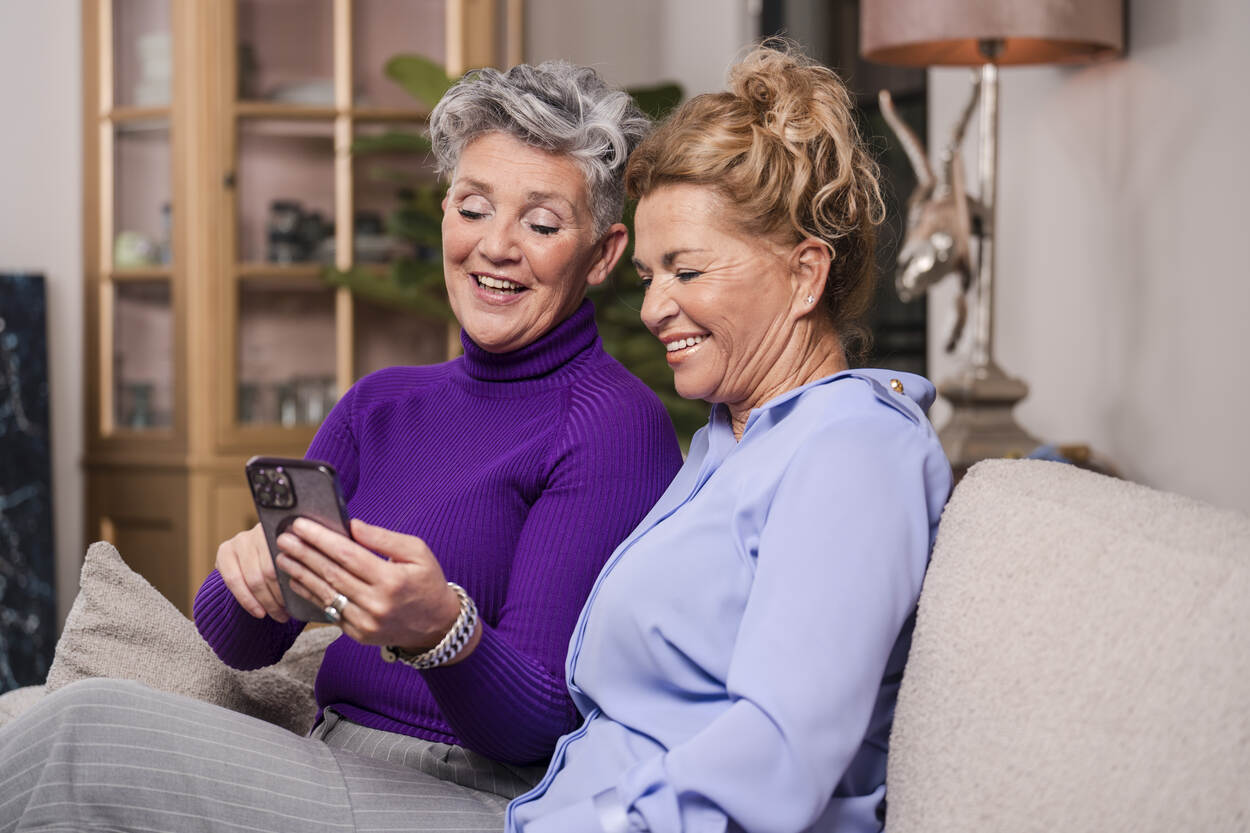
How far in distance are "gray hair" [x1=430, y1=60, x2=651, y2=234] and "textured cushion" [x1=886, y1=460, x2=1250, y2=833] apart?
23.7 inches

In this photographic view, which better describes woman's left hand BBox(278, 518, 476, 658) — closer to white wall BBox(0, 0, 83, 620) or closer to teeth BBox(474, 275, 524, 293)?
teeth BBox(474, 275, 524, 293)

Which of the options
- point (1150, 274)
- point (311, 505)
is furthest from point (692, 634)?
point (1150, 274)

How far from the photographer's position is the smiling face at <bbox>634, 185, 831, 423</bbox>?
1.21 metres

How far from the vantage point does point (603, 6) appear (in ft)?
14.5

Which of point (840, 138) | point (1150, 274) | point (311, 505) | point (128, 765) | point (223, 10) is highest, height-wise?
point (223, 10)

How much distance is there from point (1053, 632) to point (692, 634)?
0.29m

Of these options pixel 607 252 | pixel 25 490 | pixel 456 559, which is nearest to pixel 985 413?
pixel 607 252

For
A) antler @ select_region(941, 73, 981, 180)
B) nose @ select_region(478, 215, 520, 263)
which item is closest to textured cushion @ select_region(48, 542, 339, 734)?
nose @ select_region(478, 215, 520, 263)

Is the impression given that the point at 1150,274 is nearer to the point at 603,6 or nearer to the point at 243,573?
the point at 243,573

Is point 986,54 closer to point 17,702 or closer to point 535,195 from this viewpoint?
point 535,195

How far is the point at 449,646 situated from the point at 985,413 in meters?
1.36

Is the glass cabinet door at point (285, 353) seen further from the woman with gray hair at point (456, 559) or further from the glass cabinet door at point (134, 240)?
the woman with gray hair at point (456, 559)

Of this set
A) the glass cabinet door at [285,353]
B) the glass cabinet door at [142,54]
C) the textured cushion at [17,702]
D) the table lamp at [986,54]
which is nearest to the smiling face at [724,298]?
the textured cushion at [17,702]

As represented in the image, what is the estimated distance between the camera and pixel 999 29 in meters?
Answer: 2.13
